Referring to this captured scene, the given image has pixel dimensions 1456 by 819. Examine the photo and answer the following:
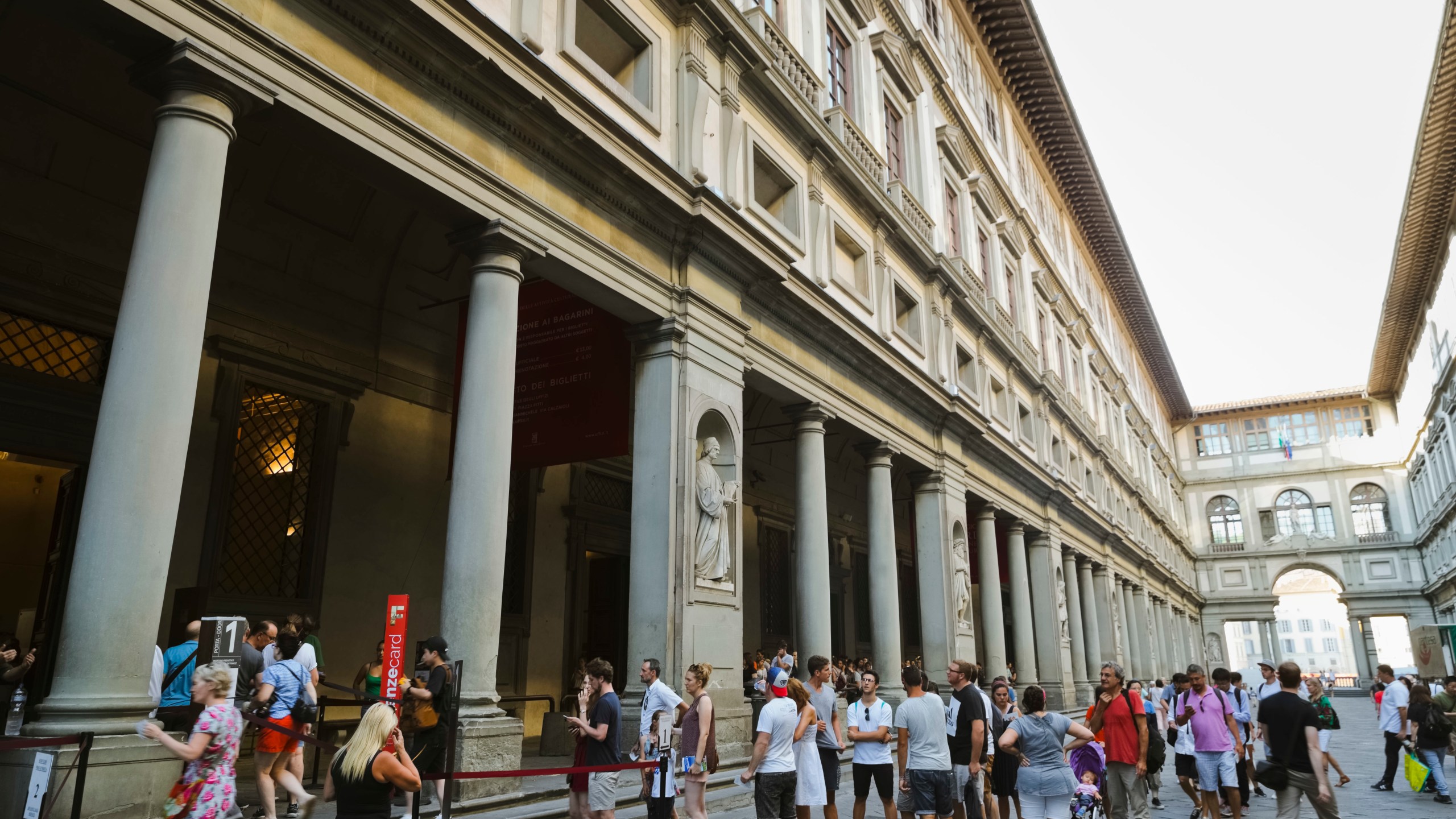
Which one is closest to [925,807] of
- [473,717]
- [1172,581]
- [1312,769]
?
[1312,769]

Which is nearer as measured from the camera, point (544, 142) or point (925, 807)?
point (925, 807)

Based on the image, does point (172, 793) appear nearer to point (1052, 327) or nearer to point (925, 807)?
point (925, 807)

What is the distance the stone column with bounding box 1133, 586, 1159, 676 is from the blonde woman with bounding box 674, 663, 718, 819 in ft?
117

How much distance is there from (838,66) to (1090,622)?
21.0 metres

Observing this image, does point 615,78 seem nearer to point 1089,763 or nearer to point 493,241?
point 493,241

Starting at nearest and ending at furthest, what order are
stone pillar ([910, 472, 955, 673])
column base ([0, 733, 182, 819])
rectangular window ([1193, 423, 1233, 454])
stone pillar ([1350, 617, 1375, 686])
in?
column base ([0, 733, 182, 819]) < stone pillar ([910, 472, 955, 673]) < stone pillar ([1350, 617, 1375, 686]) < rectangular window ([1193, 423, 1233, 454])

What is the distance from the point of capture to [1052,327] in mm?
32562

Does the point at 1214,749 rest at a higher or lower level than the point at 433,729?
lower

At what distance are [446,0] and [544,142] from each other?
170 centimetres

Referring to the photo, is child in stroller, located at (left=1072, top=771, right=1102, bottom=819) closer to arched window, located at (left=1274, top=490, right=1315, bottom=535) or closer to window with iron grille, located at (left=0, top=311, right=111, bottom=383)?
window with iron grille, located at (left=0, top=311, right=111, bottom=383)

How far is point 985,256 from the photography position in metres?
26.2

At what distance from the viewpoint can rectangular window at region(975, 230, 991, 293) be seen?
25.4m

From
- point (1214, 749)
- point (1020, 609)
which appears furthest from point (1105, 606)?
point (1214, 749)

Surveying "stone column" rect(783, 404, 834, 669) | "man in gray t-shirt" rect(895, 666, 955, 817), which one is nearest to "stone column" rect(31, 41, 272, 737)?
"man in gray t-shirt" rect(895, 666, 955, 817)
